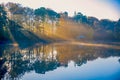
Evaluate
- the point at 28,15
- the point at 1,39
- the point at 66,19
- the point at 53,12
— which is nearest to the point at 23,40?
the point at 1,39

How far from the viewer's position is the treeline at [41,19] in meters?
66.4

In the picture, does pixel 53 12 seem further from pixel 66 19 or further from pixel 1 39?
pixel 1 39

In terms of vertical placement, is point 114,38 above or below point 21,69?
below

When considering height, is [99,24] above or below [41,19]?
below

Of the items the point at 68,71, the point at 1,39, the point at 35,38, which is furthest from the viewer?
the point at 35,38

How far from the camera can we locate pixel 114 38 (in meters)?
86.7

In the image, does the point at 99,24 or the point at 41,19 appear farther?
the point at 99,24

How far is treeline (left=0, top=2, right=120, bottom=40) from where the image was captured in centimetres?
6638

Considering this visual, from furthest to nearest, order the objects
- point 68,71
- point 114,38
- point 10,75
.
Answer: point 114,38 < point 68,71 < point 10,75

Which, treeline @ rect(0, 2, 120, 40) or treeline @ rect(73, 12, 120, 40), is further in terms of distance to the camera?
treeline @ rect(73, 12, 120, 40)

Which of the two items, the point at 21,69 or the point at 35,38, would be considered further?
the point at 35,38

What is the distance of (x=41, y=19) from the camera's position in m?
81.3

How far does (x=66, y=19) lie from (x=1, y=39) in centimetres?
5861

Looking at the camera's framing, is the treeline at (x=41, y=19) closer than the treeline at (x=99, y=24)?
Yes
